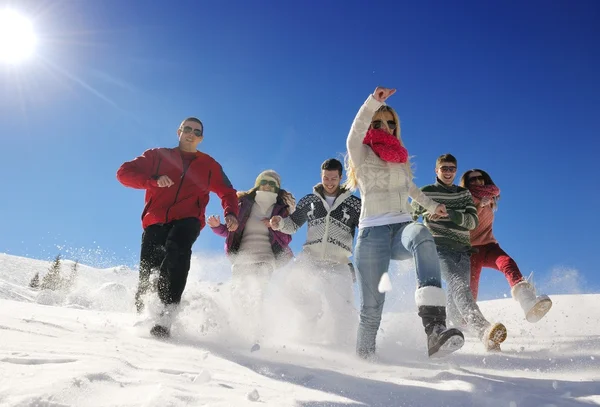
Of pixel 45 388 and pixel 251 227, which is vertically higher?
pixel 251 227

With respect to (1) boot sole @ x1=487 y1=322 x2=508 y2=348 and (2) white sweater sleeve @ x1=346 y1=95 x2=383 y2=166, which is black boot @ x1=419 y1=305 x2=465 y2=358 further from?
(2) white sweater sleeve @ x1=346 y1=95 x2=383 y2=166

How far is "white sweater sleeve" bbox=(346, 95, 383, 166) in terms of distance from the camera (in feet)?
12.7

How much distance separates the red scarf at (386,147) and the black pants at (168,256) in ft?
6.90

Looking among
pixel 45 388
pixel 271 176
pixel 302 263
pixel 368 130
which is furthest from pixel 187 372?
pixel 271 176

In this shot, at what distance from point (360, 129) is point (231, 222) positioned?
6.44 feet

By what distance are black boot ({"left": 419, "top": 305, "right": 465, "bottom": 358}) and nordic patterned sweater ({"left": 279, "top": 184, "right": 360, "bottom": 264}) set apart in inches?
92.2

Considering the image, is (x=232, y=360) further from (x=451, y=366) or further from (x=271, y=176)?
(x=271, y=176)

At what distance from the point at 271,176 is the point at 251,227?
0.91 m

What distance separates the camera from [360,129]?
4.01 m

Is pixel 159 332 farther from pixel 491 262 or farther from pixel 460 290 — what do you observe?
pixel 491 262

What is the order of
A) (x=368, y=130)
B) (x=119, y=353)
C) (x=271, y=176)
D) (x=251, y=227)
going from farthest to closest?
(x=271, y=176) < (x=251, y=227) < (x=368, y=130) < (x=119, y=353)

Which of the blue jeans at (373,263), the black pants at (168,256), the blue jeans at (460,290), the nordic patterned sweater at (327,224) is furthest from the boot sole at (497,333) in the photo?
the black pants at (168,256)

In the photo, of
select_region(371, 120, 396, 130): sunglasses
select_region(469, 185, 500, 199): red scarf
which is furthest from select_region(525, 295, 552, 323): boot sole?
select_region(371, 120, 396, 130): sunglasses

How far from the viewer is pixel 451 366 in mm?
3480
